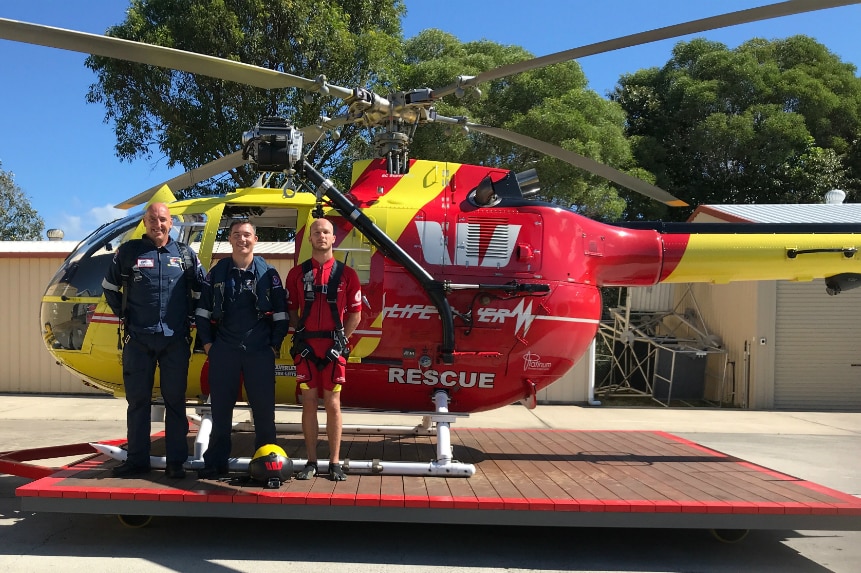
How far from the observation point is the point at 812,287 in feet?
44.7

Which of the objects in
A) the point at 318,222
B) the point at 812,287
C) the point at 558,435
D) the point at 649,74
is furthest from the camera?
the point at 649,74

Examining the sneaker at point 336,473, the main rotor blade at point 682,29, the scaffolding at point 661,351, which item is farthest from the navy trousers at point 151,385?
the scaffolding at point 661,351

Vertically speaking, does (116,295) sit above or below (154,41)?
below

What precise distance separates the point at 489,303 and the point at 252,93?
11233 mm

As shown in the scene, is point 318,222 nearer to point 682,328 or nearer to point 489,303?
point 489,303

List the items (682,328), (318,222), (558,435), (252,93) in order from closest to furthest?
(318,222), (558,435), (252,93), (682,328)

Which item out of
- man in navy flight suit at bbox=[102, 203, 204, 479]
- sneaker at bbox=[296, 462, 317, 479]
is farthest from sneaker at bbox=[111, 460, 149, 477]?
sneaker at bbox=[296, 462, 317, 479]

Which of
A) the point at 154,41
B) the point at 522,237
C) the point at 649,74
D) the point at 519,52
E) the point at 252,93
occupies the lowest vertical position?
the point at 522,237

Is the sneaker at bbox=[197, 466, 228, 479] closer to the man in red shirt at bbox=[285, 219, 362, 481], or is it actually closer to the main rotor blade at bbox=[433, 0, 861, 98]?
the man in red shirt at bbox=[285, 219, 362, 481]

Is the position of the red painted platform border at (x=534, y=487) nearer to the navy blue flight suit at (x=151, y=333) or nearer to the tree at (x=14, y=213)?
the navy blue flight suit at (x=151, y=333)

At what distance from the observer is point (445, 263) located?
561 centimetres

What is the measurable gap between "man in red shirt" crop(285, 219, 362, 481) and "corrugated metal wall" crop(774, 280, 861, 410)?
37.6ft

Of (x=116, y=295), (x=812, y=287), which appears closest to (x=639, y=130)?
(x=812, y=287)

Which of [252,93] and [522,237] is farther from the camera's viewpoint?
[252,93]
